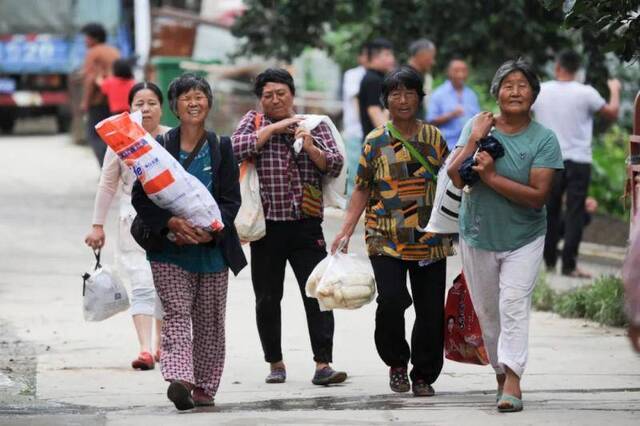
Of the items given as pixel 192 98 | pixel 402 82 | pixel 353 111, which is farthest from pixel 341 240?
pixel 353 111

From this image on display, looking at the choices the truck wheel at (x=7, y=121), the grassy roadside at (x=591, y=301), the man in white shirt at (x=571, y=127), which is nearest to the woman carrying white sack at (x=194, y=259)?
the grassy roadside at (x=591, y=301)

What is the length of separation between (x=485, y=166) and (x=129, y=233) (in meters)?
2.74

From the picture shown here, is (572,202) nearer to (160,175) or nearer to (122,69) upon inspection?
(122,69)

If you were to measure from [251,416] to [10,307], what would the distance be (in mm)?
4384

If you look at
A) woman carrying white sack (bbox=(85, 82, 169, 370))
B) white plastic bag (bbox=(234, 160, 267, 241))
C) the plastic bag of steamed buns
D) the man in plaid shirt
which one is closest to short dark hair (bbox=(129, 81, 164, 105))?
woman carrying white sack (bbox=(85, 82, 169, 370))

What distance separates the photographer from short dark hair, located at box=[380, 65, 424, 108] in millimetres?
7824

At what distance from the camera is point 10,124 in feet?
101

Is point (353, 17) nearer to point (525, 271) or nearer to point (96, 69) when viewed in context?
point (96, 69)

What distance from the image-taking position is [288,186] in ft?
26.9

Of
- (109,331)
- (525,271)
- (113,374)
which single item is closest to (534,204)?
(525,271)

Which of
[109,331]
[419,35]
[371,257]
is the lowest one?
[109,331]

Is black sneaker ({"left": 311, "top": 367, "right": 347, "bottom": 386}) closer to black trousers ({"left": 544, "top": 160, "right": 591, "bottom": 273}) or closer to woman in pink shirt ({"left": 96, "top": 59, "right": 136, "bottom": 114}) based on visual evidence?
black trousers ({"left": 544, "top": 160, "right": 591, "bottom": 273})

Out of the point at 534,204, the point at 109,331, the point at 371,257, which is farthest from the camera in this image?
the point at 109,331

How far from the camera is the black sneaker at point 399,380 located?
7980 millimetres
